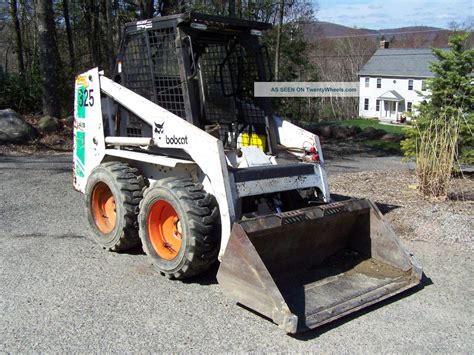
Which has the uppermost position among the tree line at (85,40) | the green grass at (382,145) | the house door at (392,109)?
the tree line at (85,40)

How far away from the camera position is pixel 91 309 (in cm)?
443

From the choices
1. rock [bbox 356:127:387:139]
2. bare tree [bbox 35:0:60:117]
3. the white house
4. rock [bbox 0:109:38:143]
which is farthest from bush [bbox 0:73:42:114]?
the white house

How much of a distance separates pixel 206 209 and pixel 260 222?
1.65 feet

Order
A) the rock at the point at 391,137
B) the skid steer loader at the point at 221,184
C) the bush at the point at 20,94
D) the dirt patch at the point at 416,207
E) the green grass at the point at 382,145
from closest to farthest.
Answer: the skid steer loader at the point at 221,184, the dirt patch at the point at 416,207, the bush at the point at 20,94, the green grass at the point at 382,145, the rock at the point at 391,137

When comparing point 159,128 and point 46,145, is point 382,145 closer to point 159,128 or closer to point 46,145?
point 46,145

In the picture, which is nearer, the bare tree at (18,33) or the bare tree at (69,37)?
the bare tree at (69,37)

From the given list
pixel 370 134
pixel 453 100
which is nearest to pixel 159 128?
pixel 453 100

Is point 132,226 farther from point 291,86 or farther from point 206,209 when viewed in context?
point 291,86

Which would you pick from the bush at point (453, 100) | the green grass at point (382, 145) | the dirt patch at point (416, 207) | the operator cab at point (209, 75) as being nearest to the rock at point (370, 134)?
the green grass at point (382, 145)

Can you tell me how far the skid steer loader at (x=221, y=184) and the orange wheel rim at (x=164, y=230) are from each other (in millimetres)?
14

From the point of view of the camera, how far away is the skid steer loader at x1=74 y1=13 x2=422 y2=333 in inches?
182

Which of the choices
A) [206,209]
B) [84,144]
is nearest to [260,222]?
[206,209]

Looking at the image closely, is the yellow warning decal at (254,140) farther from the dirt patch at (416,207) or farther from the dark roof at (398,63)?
the dark roof at (398,63)

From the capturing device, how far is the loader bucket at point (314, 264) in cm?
418
